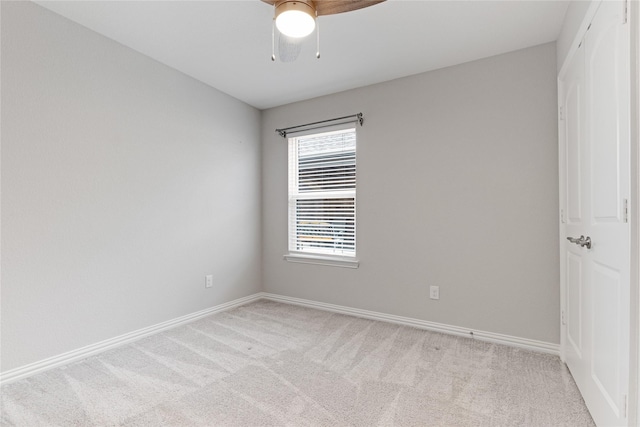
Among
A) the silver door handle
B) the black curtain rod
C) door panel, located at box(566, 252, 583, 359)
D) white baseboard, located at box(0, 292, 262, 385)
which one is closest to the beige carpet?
white baseboard, located at box(0, 292, 262, 385)

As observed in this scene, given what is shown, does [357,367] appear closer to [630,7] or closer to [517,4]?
[630,7]

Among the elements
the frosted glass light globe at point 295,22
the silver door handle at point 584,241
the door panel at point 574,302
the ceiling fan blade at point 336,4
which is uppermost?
the ceiling fan blade at point 336,4

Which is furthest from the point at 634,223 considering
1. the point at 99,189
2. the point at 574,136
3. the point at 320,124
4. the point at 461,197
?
the point at 99,189

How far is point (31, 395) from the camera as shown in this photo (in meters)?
1.83

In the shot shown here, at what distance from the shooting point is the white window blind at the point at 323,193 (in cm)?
341

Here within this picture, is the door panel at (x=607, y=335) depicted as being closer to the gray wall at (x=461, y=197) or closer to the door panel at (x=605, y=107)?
the door panel at (x=605, y=107)

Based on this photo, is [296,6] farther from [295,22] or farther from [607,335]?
[607,335]

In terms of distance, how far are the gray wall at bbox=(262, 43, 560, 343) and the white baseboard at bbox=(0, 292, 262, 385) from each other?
137cm

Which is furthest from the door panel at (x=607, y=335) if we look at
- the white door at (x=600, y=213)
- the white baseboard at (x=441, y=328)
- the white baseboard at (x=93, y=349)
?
the white baseboard at (x=93, y=349)

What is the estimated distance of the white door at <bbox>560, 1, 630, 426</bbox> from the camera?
126 cm

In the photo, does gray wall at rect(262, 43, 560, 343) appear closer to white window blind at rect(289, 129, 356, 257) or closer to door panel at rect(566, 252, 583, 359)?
white window blind at rect(289, 129, 356, 257)

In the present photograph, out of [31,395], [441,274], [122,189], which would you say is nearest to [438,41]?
[441,274]

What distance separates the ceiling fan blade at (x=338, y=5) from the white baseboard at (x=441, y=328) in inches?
102

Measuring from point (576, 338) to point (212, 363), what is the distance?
243cm
